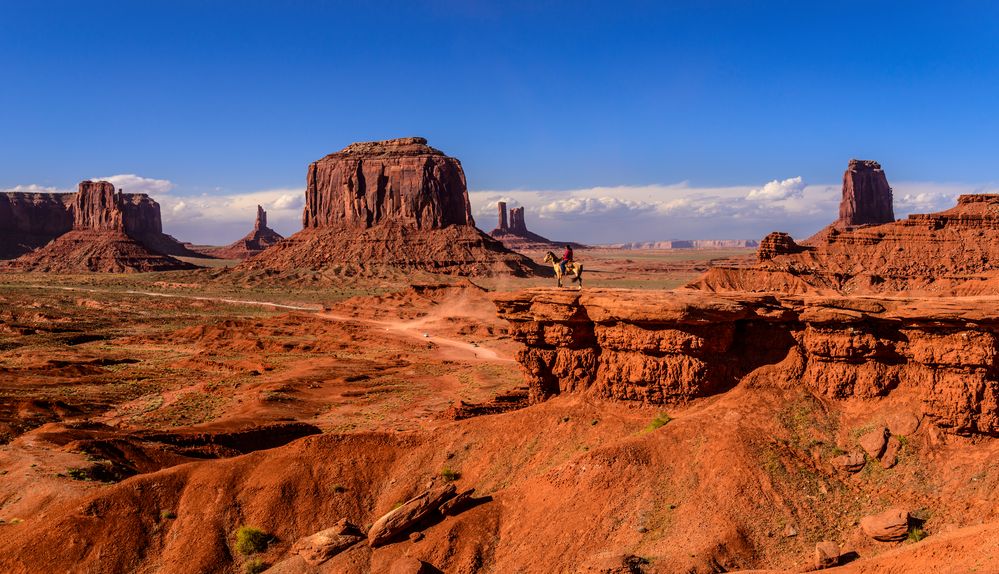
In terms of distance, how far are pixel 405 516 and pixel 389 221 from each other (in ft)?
429

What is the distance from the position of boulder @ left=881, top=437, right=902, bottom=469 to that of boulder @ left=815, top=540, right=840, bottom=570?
3.58m

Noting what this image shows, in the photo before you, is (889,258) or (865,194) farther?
(865,194)

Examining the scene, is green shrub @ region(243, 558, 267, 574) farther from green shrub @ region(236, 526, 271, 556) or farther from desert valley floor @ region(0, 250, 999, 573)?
green shrub @ region(236, 526, 271, 556)

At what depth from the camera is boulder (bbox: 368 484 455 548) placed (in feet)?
59.2

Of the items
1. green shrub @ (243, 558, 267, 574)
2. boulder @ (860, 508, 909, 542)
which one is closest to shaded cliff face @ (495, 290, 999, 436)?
boulder @ (860, 508, 909, 542)

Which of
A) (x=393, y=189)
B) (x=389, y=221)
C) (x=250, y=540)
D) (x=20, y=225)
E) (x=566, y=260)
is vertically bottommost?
(x=250, y=540)

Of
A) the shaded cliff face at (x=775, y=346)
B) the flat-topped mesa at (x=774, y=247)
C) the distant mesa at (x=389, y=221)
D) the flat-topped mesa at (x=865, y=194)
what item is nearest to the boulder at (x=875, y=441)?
the shaded cliff face at (x=775, y=346)

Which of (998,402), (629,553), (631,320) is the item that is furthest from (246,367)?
(998,402)

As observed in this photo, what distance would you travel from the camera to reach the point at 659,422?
816 inches

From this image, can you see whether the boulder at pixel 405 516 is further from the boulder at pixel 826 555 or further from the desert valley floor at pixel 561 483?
the boulder at pixel 826 555

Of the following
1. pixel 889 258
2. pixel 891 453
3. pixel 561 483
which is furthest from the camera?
pixel 889 258

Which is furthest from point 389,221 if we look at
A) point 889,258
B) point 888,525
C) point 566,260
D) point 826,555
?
point 826,555

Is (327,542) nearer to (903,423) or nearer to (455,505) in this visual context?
(455,505)

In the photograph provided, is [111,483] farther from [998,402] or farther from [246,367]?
[246,367]
